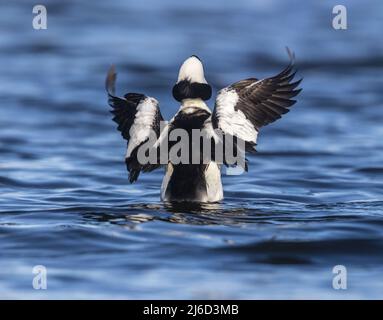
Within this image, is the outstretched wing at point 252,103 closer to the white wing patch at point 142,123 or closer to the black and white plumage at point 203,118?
the black and white plumage at point 203,118

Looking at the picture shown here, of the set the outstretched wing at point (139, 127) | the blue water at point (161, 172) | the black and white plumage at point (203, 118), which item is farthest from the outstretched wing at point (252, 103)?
the blue water at point (161, 172)

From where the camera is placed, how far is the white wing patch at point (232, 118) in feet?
36.3

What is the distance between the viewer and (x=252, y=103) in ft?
37.7

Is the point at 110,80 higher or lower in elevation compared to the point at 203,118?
higher

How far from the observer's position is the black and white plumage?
36.4 feet

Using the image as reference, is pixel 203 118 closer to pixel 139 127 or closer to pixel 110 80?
pixel 139 127

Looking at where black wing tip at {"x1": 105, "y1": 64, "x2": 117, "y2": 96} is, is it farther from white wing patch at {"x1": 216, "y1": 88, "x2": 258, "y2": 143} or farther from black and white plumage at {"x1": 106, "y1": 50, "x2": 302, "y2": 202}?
white wing patch at {"x1": 216, "y1": 88, "x2": 258, "y2": 143}

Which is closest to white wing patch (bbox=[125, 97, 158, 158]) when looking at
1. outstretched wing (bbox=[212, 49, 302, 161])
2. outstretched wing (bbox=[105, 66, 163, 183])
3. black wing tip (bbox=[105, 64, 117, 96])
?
outstretched wing (bbox=[105, 66, 163, 183])

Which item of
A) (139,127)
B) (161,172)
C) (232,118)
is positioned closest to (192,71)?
(232,118)

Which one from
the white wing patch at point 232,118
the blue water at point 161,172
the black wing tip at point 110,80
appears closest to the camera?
the blue water at point 161,172

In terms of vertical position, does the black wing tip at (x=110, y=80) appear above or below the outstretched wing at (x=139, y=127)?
above

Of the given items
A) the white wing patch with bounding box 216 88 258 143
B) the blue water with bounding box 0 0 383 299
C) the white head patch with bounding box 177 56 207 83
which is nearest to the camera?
the blue water with bounding box 0 0 383 299

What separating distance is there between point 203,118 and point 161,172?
3.73 meters

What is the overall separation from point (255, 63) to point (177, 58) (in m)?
1.72
